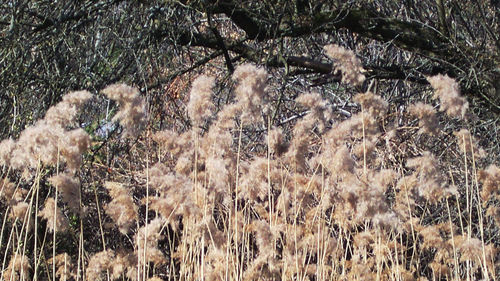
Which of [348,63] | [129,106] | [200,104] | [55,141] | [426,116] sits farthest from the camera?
[426,116]

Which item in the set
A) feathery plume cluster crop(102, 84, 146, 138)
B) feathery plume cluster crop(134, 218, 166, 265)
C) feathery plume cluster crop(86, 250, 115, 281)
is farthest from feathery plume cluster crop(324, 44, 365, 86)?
feathery plume cluster crop(86, 250, 115, 281)

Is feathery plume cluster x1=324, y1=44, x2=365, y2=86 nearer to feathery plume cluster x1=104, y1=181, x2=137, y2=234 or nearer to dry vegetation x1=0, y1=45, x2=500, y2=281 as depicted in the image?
dry vegetation x1=0, y1=45, x2=500, y2=281

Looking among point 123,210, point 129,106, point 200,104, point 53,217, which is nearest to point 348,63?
point 200,104

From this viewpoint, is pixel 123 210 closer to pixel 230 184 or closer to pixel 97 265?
pixel 97 265

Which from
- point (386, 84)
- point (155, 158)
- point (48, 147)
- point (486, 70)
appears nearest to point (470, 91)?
point (486, 70)

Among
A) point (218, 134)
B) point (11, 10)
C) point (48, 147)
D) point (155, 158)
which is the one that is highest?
point (11, 10)

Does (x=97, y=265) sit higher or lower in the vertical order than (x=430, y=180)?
lower

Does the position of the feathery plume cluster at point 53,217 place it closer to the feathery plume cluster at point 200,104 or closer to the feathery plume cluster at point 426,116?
the feathery plume cluster at point 200,104

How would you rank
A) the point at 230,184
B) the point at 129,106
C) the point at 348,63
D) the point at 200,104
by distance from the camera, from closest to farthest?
the point at 129,106
the point at 200,104
the point at 348,63
the point at 230,184

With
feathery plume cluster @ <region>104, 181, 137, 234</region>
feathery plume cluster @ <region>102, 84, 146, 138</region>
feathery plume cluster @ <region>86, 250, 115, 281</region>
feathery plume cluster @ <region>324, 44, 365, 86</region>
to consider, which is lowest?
feathery plume cluster @ <region>86, 250, 115, 281</region>

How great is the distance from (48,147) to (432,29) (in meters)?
3.79

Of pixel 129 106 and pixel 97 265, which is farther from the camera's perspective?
pixel 97 265

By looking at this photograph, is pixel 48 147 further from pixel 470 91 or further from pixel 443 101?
pixel 470 91

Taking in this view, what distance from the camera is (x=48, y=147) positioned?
9.13 feet
